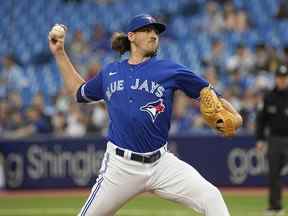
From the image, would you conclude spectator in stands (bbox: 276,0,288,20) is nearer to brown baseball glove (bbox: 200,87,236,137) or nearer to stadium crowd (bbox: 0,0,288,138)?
stadium crowd (bbox: 0,0,288,138)

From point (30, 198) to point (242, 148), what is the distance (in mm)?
4004

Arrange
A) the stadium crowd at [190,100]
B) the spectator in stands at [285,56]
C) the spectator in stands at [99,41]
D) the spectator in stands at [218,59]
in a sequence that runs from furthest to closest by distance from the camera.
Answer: the spectator in stands at [99,41] < the spectator in stands at [218,59] < the stadium crowd at [190,100] < the spectator in stands at [285,56]

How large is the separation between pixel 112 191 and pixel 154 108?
28.3 inches

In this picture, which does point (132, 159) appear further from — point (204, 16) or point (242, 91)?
point (204, 16)

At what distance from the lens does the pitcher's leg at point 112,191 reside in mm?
6707

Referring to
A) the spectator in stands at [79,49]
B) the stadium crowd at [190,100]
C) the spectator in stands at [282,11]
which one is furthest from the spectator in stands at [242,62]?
the spectator in stands at [79,49]

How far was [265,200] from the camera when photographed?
14312 millimetres

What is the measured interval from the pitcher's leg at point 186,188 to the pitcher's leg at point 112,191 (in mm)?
179

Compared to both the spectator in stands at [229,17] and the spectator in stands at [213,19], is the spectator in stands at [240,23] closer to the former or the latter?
the spectator in stands at [229,17]

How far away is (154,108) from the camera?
6793 millimetres

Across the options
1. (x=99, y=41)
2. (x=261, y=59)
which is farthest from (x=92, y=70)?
(x=261, y=59)

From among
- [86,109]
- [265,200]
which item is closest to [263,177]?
[265,200]

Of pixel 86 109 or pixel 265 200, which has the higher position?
pixel 86 109

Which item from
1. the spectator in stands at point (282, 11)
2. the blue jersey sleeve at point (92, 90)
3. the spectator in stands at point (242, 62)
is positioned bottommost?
the spectator in stands at point (242, 62)
